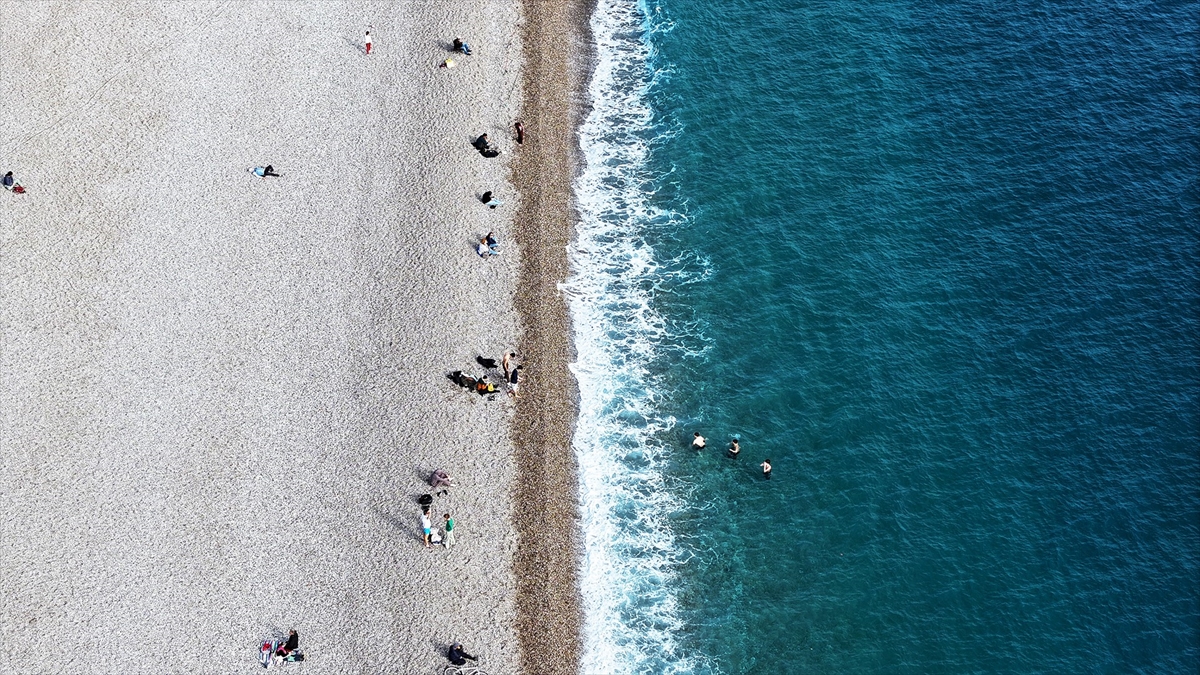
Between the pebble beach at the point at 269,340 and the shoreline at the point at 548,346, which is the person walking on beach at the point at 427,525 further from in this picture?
the shoreline at the point at 548,346

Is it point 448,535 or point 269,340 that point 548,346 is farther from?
point 269,340

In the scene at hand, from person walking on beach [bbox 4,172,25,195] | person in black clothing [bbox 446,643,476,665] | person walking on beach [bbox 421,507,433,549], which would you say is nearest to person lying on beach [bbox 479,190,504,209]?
person walking on beach [bbox 421,507,433,549]

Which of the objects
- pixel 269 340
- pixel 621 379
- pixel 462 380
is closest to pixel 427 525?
pixel 462 380

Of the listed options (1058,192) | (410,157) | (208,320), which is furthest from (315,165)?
(1058,192)

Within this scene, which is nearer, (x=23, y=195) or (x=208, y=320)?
(x=208, y=320)

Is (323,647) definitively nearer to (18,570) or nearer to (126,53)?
(18,570)

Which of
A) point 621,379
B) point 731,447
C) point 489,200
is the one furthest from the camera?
point 489,200
